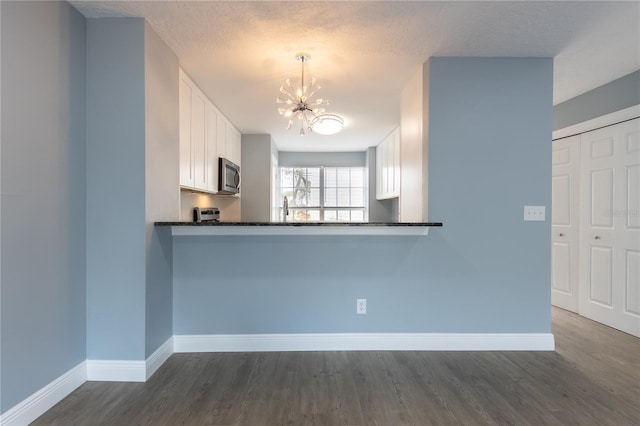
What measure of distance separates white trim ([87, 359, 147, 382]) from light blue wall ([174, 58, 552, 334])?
96 cm

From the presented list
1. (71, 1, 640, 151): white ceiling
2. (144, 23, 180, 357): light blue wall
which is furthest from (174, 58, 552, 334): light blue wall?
(144, 23, 180, 357): light blue wall

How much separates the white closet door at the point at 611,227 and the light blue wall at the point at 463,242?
110 centimetres

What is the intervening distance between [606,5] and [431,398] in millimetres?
2551

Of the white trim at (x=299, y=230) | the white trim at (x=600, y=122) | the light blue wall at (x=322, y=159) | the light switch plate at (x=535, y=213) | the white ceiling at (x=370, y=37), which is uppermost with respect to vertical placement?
the white ceiling at (x=370, y=37)

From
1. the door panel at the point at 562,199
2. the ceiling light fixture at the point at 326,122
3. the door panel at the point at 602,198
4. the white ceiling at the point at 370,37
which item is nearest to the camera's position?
the white ceiling at the point at 370,37

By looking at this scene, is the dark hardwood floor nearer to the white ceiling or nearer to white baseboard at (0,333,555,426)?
white baseboard at (0,333,555,426)

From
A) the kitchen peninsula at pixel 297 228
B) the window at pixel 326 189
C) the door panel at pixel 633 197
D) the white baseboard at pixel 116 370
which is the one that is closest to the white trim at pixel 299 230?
the kitchen peninsula at pixel 297 228

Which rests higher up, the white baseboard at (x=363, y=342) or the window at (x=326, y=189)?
the window at (x=326, y=189)

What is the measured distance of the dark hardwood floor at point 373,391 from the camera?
1.75 m

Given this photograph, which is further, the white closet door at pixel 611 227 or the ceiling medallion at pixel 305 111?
the white closet door at pixel 611 227

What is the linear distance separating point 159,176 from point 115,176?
0.27 metres

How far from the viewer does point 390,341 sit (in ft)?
8.49

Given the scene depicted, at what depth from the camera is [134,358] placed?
6.97ft

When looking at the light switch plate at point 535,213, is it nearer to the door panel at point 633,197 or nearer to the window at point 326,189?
the door panel at point 633,197
